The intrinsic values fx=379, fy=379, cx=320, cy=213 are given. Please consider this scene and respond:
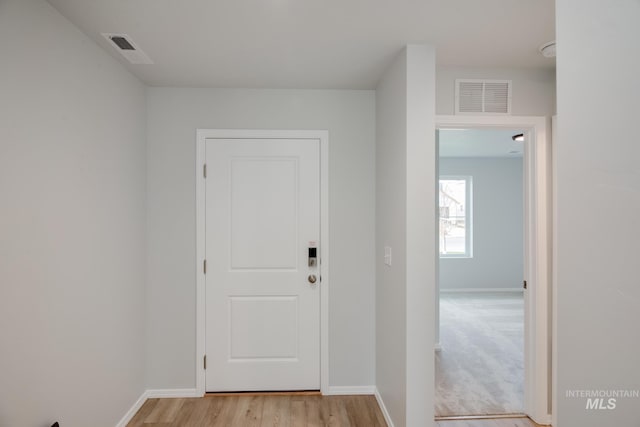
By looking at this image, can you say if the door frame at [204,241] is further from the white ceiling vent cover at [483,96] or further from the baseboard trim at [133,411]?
the white ceiling vent cover at [483,96]

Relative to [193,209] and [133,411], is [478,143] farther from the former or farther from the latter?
[133,411]

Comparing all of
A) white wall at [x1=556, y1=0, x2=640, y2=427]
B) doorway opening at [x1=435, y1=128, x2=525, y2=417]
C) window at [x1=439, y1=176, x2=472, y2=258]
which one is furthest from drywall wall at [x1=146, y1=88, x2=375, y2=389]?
window at [x1=439, y1=176, x2=472, y2=258]

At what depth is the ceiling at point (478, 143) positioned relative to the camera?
212 inches

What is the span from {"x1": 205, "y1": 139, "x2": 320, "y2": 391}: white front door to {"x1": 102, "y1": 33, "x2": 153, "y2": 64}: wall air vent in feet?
2.53

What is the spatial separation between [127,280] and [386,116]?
2204 mm

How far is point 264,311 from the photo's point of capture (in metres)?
3.10

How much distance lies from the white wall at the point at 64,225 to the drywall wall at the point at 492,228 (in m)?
6.21

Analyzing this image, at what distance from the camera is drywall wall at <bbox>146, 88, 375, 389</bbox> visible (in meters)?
3.03

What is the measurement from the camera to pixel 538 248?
2.68 m

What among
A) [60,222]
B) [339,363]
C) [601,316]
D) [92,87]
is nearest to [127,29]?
[92,87]

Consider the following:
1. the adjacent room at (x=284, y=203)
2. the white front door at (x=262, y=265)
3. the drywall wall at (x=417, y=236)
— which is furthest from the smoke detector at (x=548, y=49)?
the white front door at (x=262, y=265)

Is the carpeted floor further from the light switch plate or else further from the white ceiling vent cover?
the white ceiling vent cover

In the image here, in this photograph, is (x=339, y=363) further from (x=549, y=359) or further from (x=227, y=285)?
(x=549, y=359)

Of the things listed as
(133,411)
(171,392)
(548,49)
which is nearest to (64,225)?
(133,411)
